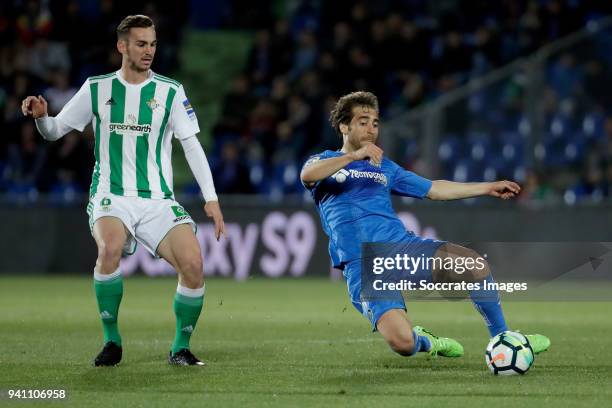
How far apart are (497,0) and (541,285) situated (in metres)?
11.3

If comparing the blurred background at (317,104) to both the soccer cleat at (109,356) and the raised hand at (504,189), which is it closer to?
the raised hand at (504,189)

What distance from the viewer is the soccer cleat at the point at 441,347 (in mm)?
8023

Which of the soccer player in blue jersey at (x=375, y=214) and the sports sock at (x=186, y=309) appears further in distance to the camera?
the sports sock at (x=186, y=309)

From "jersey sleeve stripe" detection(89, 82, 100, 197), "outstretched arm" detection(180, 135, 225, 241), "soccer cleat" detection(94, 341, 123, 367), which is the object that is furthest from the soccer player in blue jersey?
"soccer cleat" detection(94, 341, 123, 367)

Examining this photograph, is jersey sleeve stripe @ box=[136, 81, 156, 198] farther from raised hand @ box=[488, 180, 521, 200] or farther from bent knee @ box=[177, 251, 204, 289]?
raised hand @ box=[488, 180, 521, 200]

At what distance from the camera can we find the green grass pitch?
21.1 feet

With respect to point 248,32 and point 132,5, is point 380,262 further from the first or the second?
point 248,32

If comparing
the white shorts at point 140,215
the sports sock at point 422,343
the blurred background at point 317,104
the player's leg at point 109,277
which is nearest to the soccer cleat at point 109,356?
the player's leg at point 109,277

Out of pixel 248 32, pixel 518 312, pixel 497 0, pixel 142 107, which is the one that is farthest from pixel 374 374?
pixel 248 32

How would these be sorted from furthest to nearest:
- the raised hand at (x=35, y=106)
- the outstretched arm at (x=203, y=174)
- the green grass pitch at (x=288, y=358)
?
the outstretched arm at (x=203, y=174)
the raised hand at (x=35, y=106)
the green grass pitch at (x=288, y=358)

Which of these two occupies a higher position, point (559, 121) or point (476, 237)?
point (559, 121)

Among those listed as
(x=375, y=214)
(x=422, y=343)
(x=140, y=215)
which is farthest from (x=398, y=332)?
(x=140, y=215)

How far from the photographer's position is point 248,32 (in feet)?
77.5

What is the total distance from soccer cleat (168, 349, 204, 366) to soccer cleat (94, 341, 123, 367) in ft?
1.09
